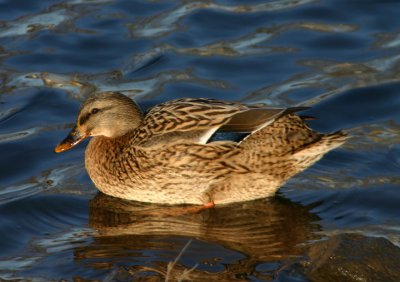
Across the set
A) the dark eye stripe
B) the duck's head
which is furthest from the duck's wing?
the dark eye stripe

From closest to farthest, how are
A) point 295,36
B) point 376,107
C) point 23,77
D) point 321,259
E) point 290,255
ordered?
point 321,259 < point 290,255 < point 376,107 < point 23,77 < point 295,36

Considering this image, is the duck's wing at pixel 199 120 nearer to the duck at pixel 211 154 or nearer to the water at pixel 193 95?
the duck at pixel 211 154

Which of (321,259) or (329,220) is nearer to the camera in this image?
(321,259)

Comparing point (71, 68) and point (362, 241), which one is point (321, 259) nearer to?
point (362, 241)

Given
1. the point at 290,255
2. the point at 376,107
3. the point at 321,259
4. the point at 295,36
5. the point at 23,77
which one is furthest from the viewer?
the point at 295,36

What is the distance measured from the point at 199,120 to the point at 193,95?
2.76 metres

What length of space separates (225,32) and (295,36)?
3.02 feet

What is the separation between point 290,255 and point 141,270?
114cm

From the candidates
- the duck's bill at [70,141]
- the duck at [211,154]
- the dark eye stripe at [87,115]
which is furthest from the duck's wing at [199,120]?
the duck's bill at [70,141]

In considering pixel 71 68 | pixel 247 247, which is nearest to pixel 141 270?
pixel 247 247

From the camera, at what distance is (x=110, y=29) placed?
13.0 m

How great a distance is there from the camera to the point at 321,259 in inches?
266

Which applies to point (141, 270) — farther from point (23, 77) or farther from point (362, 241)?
point (23, 77)

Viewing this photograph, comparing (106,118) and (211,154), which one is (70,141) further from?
(211,154)
